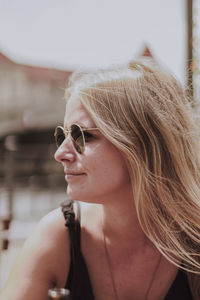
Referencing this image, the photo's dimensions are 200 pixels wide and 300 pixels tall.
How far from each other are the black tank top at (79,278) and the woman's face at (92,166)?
0.22 metres

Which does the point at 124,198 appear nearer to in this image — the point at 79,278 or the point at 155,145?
the point at 155,145

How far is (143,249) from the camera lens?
162 centimetres

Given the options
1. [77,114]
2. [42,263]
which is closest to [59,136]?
[77,114]

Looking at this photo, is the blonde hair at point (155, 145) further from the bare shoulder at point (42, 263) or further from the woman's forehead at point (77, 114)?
the bare shoulder at point (42, 263)

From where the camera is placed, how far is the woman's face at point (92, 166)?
1.40 m

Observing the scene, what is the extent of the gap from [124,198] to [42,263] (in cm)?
41

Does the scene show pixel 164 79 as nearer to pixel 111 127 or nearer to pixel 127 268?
pixel 111 127

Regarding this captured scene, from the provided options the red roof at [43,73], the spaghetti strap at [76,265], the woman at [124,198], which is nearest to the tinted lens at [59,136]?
the woman at [124,198]

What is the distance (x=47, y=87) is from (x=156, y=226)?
2124cm

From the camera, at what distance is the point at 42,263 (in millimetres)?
1491

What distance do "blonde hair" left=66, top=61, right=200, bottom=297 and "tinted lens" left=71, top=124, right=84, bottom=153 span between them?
77mm

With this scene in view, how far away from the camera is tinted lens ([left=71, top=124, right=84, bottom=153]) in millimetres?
1441

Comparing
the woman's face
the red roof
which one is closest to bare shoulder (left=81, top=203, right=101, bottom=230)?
the woman's face

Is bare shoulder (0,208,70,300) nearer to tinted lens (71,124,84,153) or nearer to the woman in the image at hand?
the woman
